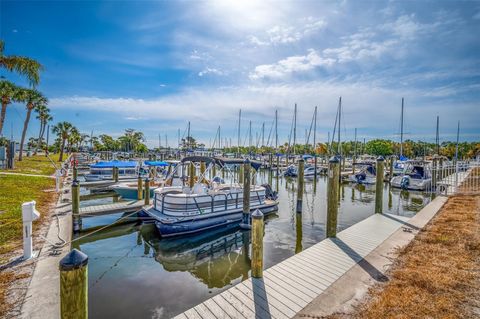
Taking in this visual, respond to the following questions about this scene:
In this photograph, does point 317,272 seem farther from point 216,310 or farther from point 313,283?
point 216,310

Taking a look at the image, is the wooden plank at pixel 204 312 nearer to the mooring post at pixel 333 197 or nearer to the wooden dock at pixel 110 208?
the mooring post at pixel 333 197

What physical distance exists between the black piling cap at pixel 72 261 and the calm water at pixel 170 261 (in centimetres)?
320

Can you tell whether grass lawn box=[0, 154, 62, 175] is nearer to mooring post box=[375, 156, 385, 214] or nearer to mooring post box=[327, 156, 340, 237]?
mooring post box=[327, 156, 340, 237]

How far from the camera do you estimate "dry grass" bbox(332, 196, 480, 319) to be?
4.21m

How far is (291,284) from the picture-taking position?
5.35 metres

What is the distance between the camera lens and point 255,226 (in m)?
5.88

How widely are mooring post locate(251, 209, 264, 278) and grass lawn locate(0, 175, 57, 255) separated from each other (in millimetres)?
6509

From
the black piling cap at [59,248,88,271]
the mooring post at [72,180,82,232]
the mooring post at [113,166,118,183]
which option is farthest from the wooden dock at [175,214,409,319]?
the mooring post at [113,166,118,183]

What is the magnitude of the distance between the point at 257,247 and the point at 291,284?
1016 mm

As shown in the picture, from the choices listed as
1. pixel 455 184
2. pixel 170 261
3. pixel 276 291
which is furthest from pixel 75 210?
pixel 455 184


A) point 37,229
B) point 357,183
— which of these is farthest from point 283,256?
point 357,183

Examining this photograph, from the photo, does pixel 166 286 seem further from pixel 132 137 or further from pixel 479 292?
pixel 132 137

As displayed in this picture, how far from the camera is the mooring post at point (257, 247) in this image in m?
5.66

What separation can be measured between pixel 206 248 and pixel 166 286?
302cm
